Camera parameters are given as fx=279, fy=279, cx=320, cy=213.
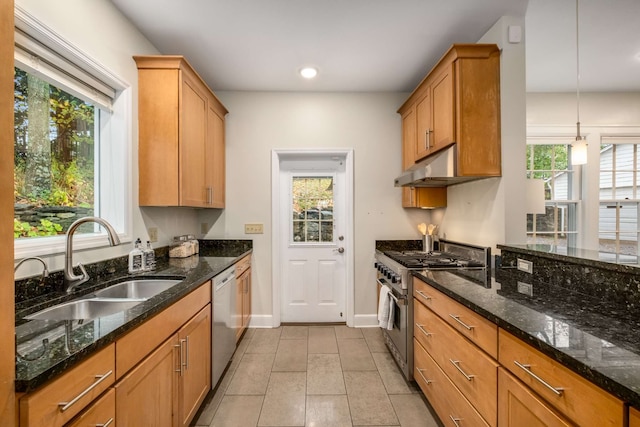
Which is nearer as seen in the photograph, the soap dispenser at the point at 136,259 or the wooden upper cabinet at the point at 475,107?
the soap dispenser at the point at 136,259

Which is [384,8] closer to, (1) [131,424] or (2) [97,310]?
(2) [97,310]

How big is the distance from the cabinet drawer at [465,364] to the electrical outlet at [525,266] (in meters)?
0.65

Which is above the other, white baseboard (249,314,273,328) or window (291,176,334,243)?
window (291,176,334,243)

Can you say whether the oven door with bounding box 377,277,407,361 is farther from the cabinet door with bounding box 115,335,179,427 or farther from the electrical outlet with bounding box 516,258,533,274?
the cabinet door with bounding box 115,335,179,427

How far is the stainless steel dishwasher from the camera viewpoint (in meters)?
2.00

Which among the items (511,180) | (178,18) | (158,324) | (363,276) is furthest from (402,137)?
(158,324)

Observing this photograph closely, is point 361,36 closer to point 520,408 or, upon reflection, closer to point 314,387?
point 520,408

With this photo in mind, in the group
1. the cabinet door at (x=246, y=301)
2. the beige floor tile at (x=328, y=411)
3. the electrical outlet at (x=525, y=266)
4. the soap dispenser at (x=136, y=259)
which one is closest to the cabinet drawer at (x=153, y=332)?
the soap dispenser at (x=136, y=259)

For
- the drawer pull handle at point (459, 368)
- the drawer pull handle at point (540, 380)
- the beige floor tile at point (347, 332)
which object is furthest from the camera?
the beige floor tile at point (347, 332)

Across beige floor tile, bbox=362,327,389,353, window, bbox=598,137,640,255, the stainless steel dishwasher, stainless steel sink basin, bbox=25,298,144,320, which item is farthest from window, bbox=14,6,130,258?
window, bbox=598,137,640,255

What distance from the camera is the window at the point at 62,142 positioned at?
1407mm

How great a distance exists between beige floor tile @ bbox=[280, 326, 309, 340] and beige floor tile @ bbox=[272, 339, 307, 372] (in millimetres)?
94

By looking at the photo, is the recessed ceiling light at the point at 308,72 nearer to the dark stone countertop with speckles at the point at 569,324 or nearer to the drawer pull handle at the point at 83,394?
the dark stone countertop with speckles at the point at 569,324

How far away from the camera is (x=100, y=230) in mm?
1875
